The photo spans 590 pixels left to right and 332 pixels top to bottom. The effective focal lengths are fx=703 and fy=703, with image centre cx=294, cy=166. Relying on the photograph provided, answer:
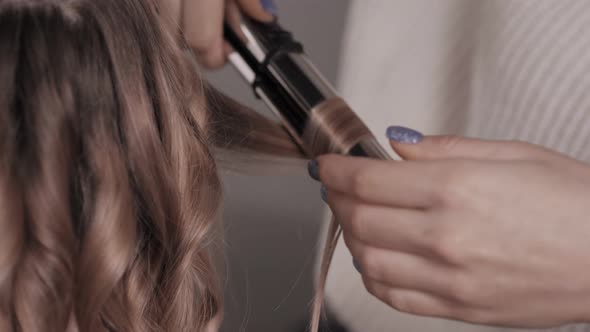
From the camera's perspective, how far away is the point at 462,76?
878 mm

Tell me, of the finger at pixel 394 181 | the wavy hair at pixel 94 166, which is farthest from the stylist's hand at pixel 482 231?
the wavy hair at pixel 94 166

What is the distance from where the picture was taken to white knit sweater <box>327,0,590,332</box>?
2.40 ft

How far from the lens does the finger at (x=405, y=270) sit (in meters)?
0.54

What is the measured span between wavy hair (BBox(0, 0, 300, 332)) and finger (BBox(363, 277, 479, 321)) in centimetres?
19

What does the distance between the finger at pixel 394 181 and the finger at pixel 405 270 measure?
43mm

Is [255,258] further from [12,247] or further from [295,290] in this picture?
[12,247]

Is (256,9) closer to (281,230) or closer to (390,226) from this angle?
(390,226)

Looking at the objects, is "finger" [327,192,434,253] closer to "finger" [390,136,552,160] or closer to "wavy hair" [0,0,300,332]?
"finger" [390,136,552,160]

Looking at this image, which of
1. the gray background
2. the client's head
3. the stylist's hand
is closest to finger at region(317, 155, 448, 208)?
the stylist's hand

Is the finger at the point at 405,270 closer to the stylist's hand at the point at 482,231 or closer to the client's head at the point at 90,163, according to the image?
the stylist's hand at the point at 482,231

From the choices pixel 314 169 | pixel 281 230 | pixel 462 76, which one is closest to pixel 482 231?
pixel 314 169

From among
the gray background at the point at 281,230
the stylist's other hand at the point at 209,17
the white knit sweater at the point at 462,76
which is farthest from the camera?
the gray background at the point at 281,230

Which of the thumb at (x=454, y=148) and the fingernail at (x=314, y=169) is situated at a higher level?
the thumb at (x=454, y=148)

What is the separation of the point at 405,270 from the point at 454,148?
108 mm
